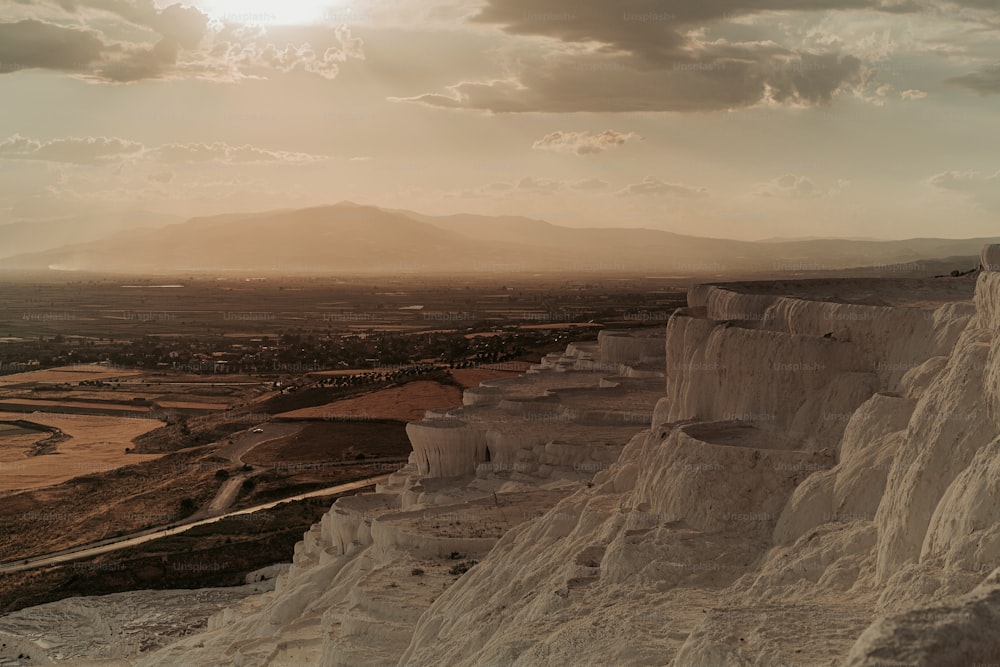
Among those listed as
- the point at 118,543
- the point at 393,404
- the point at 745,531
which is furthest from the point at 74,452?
the point at 745,531

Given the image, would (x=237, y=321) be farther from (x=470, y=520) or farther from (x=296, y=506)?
(x=470, y=520)

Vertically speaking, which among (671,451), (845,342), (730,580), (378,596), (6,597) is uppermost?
(845,342)

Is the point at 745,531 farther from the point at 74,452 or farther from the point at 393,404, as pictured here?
the point at 74,452

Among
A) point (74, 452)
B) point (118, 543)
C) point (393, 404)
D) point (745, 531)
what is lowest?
point (118, 543)

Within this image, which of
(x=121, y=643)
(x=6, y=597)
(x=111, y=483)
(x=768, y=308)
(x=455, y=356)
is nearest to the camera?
(x=768, y=308)

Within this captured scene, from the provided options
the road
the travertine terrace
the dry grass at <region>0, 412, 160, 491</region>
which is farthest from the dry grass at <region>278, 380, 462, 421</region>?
the travertine terrace

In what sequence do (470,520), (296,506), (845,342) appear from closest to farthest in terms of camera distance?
(845,342) → (470,520) → (296,506)

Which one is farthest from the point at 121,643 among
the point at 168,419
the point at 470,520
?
the point at 168,419

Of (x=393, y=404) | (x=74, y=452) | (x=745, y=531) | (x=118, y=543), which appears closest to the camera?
(x=745, y=531)

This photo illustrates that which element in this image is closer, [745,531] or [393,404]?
[745,531]

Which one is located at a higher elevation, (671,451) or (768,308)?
(768,308)
